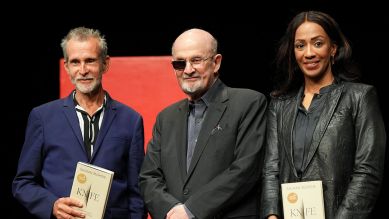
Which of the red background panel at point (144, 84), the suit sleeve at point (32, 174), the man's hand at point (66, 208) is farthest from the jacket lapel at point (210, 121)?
the red background panel at point (144, 84)

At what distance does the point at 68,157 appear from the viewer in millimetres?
3633

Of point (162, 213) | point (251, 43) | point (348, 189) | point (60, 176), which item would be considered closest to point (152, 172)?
point (162, 213)

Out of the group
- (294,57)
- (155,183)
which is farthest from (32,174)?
(294,57)

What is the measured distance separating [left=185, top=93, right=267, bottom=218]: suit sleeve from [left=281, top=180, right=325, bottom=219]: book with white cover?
21 centimetres

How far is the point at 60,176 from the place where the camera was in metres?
3.63

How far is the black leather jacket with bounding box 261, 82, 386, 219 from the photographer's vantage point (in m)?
3.13

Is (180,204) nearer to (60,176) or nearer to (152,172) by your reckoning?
(152,172)

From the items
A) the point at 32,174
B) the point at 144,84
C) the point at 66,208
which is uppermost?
the point at 144,84

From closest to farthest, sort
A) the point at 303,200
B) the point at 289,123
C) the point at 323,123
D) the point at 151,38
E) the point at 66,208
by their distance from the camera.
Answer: the point at 303,200 < the point at 323,123 < the point at 289,123 < the point at 66,208 < the point at 151,38

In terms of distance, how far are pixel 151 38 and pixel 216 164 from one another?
1876 mm

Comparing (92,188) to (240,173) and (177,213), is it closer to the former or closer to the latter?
(177,213)

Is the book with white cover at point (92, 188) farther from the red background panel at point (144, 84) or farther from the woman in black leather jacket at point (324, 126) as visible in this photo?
the red background panel at point (144, 84)

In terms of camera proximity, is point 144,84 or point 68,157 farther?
point 144,84

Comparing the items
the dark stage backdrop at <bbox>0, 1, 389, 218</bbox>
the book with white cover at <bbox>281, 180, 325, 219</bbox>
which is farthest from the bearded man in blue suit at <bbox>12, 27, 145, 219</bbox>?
the dark stage backdrop at <bbox>0, 1, 389, 218</bbox>
